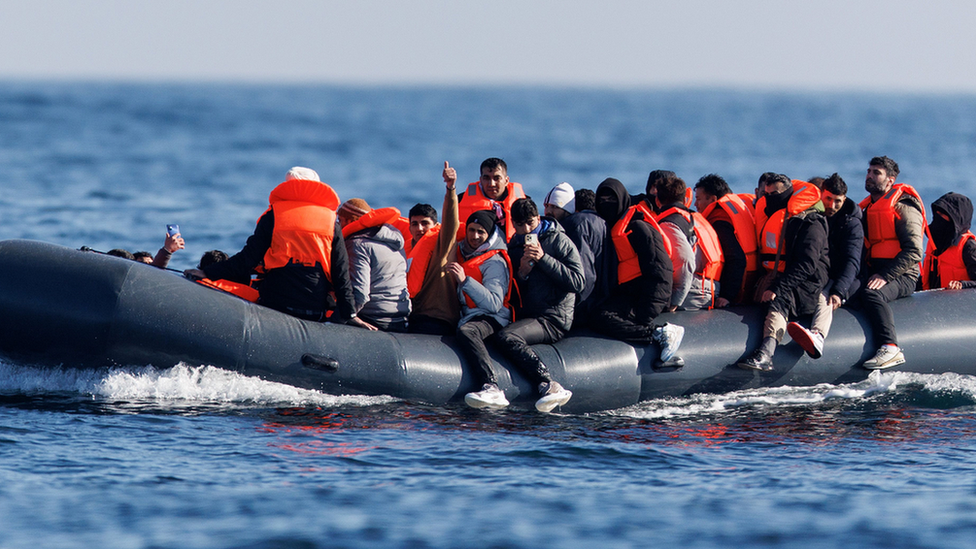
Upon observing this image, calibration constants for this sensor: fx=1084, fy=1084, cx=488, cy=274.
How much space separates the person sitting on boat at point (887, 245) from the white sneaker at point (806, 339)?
0.62m

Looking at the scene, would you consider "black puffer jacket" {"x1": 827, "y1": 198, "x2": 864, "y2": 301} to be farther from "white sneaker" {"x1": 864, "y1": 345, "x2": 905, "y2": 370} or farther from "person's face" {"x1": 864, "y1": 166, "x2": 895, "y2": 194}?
"white sneaker" {"x1": 864, "y1": 345, "x2": 905, "y2": 370}

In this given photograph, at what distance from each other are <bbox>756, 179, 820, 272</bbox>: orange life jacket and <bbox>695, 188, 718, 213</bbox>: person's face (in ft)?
1.36

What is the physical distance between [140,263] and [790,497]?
510 centimetres

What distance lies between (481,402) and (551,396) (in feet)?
1.82

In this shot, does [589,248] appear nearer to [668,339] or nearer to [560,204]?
[560,204]

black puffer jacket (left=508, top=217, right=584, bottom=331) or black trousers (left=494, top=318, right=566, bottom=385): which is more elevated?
black puffer jacket (left=508, top=217, right=584, bottom=331)

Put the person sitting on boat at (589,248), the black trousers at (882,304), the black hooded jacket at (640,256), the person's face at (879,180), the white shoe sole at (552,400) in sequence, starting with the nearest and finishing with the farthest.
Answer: the white shoe sole at (552,400)
the black hooded jacket at (640,256)
the person sitting on boat at (589,248)
the black trousers at (882,304)
the person's face at (879,180)

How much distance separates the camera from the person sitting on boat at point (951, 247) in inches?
404

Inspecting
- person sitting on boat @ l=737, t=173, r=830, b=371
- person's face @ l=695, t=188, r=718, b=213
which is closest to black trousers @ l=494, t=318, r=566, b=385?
person sitting on boat @ l=737, t=173, r=830, b=371

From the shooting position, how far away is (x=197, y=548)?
6.25 metres

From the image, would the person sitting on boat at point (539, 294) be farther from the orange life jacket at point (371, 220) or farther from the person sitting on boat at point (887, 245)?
the person sitting on boat at point (887, 245)

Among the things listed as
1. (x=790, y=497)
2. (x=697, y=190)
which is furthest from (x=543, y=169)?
(x=790, y=497)

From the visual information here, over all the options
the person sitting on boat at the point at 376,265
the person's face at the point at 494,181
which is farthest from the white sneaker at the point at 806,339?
the person sitting on boat at the point at 376,265

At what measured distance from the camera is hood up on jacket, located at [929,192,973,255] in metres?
10.2
